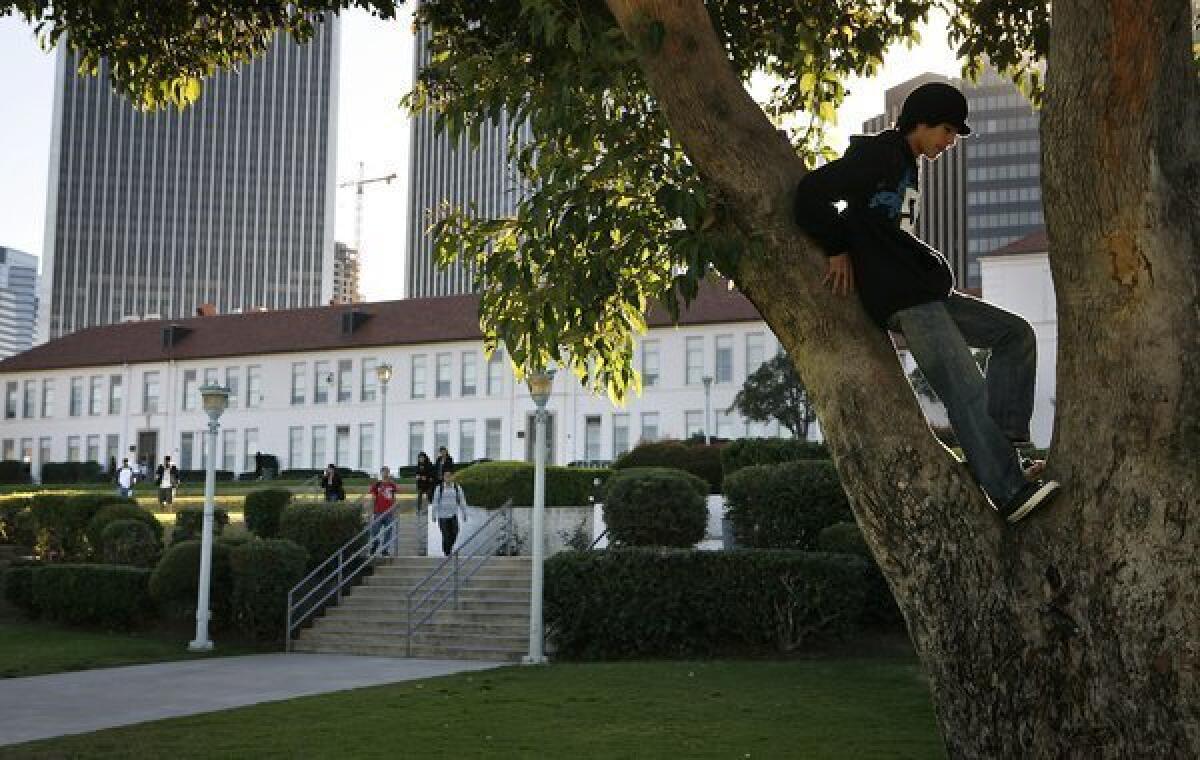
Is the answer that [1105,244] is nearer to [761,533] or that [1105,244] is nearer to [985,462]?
[985,462]

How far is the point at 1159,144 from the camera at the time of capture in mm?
4477

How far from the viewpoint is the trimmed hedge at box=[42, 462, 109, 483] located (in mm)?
70500

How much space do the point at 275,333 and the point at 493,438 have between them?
15.4 m

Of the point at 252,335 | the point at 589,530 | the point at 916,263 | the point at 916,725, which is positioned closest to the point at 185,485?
the point at 252,335

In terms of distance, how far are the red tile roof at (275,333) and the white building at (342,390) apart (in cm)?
10

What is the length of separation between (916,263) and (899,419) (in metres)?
0.59

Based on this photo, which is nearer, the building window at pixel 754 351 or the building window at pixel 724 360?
the building window at pixel 754 351

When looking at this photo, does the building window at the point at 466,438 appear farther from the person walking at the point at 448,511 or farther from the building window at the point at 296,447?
the person walking at the point at 448,511

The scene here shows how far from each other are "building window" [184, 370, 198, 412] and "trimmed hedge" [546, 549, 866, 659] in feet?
203

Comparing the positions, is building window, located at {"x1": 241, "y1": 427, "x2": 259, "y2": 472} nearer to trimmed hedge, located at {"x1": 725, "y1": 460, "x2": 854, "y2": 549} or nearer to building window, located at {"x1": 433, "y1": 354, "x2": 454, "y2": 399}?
building window, located at {"x1": 433, "y1": 354, "x2": 454, "y2": 399}

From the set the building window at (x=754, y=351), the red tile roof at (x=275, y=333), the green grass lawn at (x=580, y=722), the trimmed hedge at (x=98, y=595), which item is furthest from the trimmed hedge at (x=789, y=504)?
the red tile roof at (x=275, y=333)

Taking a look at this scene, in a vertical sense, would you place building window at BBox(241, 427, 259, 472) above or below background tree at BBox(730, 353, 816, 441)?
below

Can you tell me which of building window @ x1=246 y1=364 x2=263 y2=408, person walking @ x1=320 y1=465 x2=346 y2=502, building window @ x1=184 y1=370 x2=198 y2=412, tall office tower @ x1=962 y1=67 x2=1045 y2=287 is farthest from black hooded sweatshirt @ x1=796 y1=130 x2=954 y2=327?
tall office tower @ x1=962 y1=67 x2=1045 y2=287

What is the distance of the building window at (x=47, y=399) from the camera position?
80812 mm
